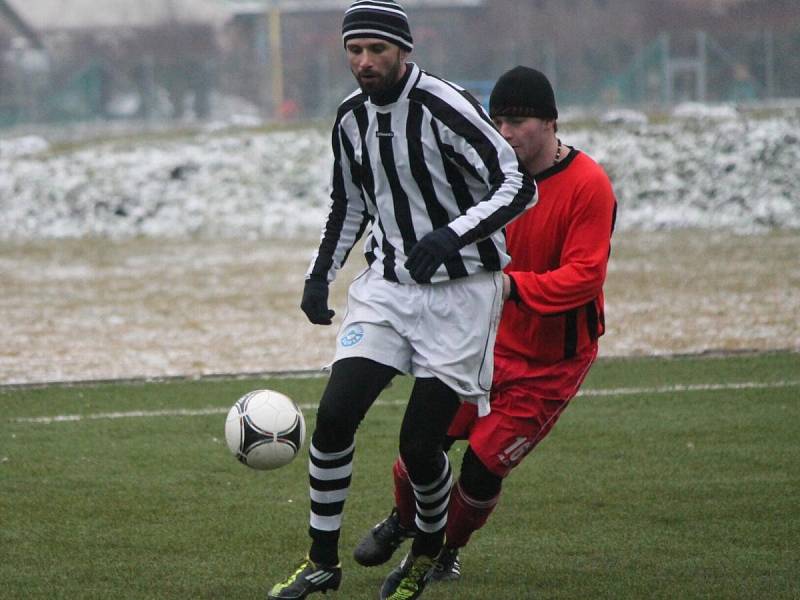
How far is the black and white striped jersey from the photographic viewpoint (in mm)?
4586

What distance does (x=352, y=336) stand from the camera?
4762 mm

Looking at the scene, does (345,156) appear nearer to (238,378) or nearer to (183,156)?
(238,378)

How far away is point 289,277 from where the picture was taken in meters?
16.0

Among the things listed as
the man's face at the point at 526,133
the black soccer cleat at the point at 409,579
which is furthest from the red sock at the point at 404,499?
Answer: the man's face at the point at 526,133

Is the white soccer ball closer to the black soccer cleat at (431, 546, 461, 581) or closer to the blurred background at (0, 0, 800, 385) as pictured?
the black soccer cleat at (431, 546, 461, 581)

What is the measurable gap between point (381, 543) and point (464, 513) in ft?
1.15

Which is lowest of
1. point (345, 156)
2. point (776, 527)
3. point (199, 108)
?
point (199, 108)

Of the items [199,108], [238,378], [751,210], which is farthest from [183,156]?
[238,378]

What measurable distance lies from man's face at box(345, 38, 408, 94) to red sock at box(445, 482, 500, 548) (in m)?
1.50

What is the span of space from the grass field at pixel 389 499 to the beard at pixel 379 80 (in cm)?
181

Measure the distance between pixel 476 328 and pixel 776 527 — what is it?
73.5 inches

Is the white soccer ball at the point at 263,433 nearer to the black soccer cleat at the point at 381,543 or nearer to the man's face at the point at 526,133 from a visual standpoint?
the black soccer cleat at the point at 381,543

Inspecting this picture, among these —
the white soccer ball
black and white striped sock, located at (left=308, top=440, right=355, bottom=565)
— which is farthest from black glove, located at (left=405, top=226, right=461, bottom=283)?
the white soccer ball

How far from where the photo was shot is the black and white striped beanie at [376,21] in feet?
15.1
